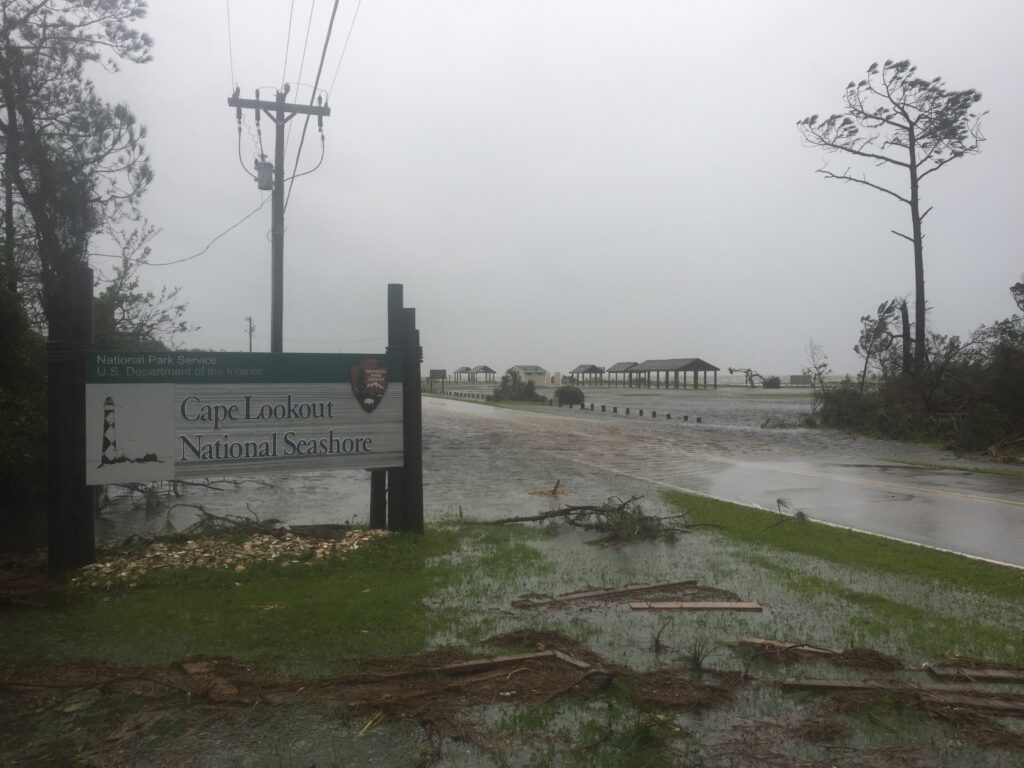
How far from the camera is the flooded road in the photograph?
35.3 feet

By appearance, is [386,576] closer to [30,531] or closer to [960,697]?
[960,697]

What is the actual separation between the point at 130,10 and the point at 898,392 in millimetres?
26496

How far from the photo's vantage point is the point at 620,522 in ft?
31.0

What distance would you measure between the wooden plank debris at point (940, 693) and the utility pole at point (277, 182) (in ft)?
50.0

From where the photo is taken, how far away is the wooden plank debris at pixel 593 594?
6.50m

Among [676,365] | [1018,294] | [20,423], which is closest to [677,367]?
[676,365]

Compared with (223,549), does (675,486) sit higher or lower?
lower

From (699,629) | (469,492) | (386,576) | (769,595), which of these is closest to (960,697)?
(699,629)

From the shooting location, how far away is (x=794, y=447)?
77.7ft

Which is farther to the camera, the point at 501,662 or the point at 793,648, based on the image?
the point at 793,648

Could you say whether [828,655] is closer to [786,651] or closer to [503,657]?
[786,651]

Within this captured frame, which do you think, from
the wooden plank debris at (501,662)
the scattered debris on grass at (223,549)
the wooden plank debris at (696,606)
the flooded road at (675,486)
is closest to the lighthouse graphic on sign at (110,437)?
the scattered debris on grass at (223,549)

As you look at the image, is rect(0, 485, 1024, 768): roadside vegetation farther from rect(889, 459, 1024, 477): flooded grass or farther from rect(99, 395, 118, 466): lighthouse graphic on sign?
rect(889, 459, 1024, 477): flooded grass

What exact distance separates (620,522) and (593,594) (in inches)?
108
